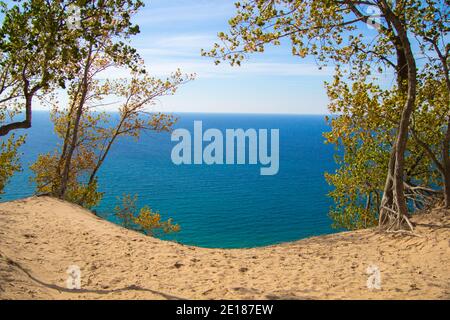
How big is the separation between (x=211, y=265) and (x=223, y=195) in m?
85.3

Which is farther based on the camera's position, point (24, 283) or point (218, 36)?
point (218, 36)

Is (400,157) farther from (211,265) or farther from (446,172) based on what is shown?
(211,265)

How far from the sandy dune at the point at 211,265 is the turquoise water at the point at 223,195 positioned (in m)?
20.9

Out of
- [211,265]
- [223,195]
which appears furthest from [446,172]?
[223,195]

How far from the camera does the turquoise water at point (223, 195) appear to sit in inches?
2564

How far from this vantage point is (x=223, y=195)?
97.8 metres

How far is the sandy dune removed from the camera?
10.2m

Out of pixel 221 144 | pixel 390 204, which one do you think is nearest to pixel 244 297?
pixel 390 204

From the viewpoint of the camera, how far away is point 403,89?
17609 millimetres

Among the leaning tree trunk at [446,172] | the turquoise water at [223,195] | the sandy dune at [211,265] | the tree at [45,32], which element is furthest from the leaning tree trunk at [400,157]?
the turquoise water at [223,195]

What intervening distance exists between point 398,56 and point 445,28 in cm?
233

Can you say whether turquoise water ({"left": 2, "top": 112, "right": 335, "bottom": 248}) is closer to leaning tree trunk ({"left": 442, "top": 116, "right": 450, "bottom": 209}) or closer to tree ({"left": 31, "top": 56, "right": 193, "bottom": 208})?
tree ({"left": 31, "top": 56, "right": 193, "bottom": 208})
